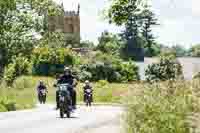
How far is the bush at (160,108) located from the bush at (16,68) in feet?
205

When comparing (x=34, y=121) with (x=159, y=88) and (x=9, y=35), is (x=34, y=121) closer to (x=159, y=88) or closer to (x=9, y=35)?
(x=159, y=88)

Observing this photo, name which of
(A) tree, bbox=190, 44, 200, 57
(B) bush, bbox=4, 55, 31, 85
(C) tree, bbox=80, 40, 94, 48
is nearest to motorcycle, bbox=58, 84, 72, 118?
(B) bush, bbox=4, 55, 31, 85

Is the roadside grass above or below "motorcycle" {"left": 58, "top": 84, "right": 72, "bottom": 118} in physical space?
below

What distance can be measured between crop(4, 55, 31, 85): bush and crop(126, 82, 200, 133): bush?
62586 millimetres

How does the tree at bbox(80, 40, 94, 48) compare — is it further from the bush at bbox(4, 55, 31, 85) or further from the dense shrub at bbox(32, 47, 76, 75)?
the bush at bbox(4, 55, 31, 85)

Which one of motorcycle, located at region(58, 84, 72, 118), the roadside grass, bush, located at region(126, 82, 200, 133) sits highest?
bush, located at region(126, 82, 200, 133)

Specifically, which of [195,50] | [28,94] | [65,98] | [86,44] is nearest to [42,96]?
[28,94]

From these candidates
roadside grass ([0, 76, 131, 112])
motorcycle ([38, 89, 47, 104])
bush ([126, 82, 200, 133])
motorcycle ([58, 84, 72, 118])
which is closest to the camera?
bush ([126, 82, 200, 133])

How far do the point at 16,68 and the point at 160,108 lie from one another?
71368 millimetres

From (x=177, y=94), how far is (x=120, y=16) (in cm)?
184

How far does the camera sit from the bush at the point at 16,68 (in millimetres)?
78906

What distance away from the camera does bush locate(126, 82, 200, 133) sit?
1312 centimetres

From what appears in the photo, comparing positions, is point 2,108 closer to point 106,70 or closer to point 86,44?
point 106,70

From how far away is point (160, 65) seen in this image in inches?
3100
